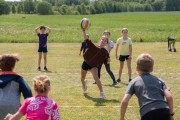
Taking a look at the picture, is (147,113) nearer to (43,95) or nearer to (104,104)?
(43,95)

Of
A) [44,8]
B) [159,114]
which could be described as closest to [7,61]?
[159,114]

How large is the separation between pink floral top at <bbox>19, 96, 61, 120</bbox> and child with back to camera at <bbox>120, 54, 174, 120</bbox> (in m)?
1.12

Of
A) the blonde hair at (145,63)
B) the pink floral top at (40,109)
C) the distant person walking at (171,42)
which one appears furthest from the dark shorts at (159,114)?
the distant person walking at (171,42)

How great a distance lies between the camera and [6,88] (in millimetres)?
5527

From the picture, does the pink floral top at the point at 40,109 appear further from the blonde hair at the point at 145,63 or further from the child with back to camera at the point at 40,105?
the blonde hair at the point at 145,63

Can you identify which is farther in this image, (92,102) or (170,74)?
(170,74)

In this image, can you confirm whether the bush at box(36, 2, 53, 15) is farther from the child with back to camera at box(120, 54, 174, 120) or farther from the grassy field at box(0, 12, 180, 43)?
the child with back to camera at box(120, 54, 174, 120)

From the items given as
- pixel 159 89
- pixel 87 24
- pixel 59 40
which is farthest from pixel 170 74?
pixel 59 40

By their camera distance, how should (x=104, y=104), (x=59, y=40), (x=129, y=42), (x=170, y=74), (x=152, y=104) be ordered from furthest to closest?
1. (x=59, y=40)
2. (x=170, y=74)
3. (x=129, y=42)
4. (x=104, y=104)
5. (x=152, y=104)

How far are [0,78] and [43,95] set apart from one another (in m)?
0.83

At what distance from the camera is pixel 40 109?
5.00 m

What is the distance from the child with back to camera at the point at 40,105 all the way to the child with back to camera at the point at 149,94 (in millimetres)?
1147

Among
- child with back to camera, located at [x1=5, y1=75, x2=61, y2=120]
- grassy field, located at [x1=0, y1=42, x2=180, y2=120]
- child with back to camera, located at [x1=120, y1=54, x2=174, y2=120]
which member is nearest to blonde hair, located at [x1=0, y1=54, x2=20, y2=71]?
child with back to camera, located at [x1=5, y1=75, x2=61, y2=120]

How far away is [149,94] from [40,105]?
4.89 feet
